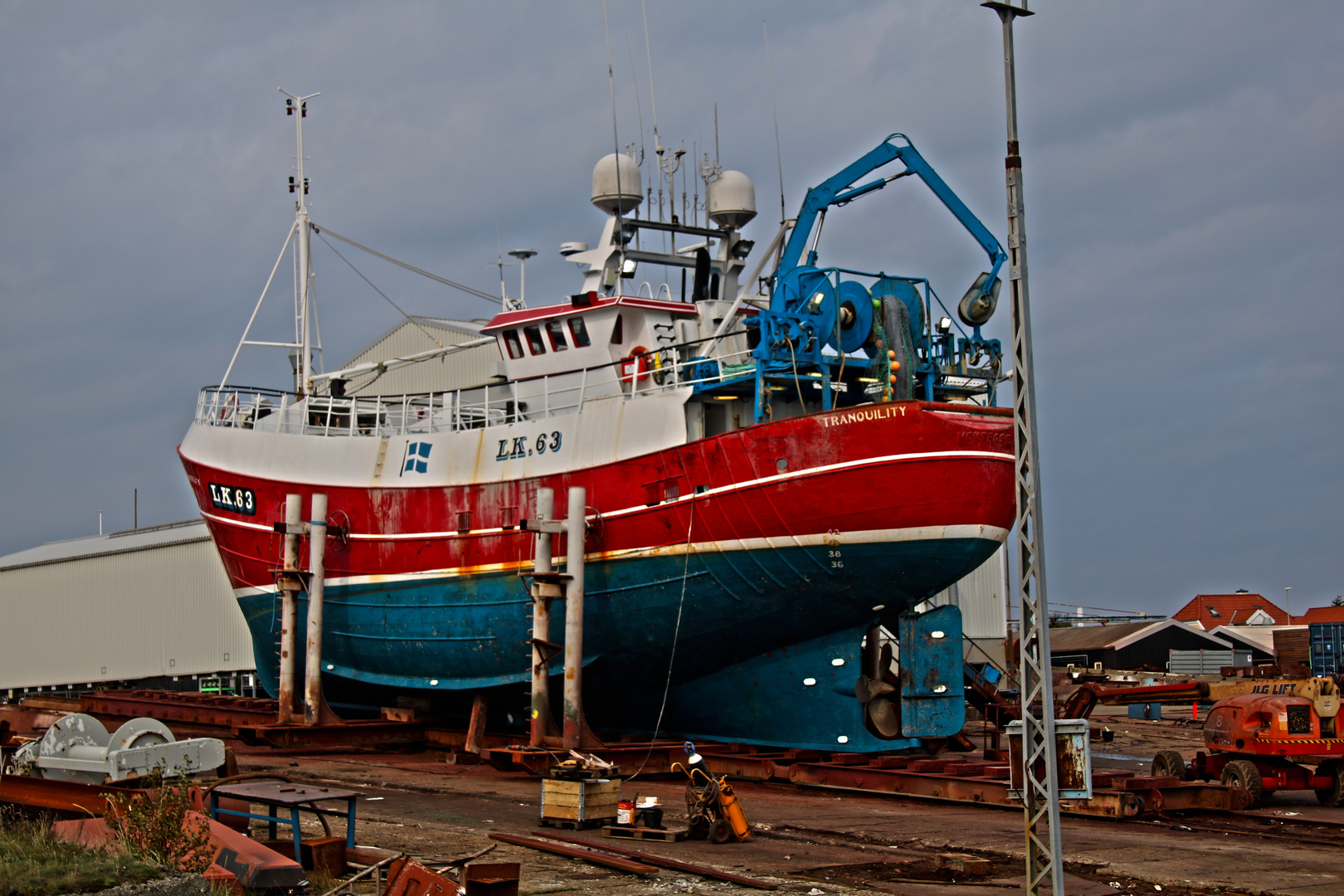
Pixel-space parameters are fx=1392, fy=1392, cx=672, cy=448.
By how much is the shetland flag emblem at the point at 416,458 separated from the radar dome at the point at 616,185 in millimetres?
5103

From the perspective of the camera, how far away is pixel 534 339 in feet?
77.7

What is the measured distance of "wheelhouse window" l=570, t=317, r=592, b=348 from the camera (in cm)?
2292

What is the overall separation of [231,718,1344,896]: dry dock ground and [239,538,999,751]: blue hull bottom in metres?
1.71

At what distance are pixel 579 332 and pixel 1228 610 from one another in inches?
1739

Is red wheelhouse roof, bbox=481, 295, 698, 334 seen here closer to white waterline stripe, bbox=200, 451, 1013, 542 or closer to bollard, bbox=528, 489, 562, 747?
white waterline stripe, bbox=200, 451, 1013, 542

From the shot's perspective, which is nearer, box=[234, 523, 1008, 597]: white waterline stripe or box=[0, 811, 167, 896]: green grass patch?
box=[0, 811, 167, 896]: green grass patch

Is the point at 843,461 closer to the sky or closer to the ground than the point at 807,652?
closer to the sky

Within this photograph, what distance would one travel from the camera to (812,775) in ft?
57.8

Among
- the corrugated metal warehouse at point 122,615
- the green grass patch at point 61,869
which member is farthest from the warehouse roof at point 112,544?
Result: the green grass patch at point 61,869

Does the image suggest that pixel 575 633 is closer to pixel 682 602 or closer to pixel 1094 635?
pixel 682 602

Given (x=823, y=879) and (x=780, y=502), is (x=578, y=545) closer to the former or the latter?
(x=780, y=502)

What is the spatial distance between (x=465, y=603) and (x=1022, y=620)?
1313 cm

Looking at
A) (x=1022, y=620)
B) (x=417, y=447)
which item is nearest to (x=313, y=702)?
(x=417, y=447)

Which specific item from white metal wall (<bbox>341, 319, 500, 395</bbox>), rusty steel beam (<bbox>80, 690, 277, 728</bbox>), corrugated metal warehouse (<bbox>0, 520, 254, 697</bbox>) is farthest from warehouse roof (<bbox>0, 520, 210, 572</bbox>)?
rusty steel beam (<bbox>80, 690, 277, 728</bbox>)
